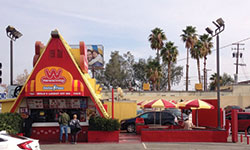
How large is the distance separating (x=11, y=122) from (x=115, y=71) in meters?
50.3

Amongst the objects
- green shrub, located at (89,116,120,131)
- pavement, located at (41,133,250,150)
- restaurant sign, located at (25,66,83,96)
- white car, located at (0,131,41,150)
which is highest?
restaurant sign, located at (25,66,83,96)

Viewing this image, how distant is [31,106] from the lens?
18.3 m

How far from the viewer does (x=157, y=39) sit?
5691cm

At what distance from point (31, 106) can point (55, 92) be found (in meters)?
2.12

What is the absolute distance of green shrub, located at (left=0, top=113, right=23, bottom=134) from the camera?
53.5 ft

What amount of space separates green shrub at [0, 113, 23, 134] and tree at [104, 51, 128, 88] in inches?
1951

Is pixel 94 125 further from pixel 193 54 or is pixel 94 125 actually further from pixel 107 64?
pixel 107 64

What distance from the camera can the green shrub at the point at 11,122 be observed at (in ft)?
53.5

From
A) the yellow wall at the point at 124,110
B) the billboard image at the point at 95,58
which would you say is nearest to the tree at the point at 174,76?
the billboard image at the point at 95,58

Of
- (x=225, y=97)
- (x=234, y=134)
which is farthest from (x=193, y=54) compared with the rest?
(x=234, y=134)

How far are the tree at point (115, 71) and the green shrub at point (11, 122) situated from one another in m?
49.6

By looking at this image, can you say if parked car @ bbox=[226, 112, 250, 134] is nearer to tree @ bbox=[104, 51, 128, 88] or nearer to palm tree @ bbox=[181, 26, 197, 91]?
palm tree @ bbox=[181, 26, 197, 91]

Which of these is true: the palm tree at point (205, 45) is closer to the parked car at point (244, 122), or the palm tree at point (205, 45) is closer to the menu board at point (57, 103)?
the parked car at point (244, 122)

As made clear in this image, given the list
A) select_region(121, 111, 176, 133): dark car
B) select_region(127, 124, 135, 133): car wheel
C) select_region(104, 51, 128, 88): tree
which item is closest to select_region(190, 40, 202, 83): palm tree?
select_region(104, 51, 128, 88): tree
